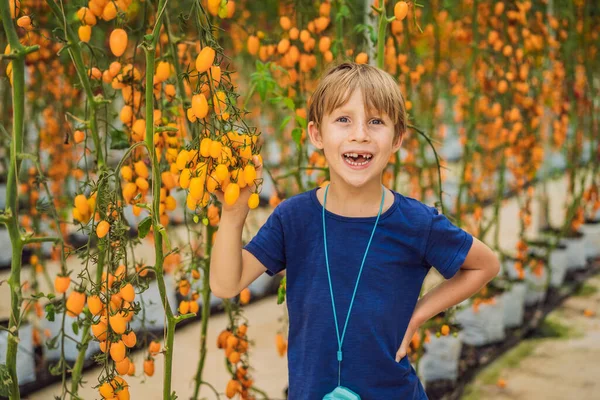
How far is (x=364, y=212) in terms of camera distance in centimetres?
116

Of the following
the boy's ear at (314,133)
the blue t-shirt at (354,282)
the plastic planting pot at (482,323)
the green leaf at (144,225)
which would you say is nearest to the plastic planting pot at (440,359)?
the plastic planting pot at (482,323)

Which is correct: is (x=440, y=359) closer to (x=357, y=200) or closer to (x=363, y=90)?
(x=357, y=200)

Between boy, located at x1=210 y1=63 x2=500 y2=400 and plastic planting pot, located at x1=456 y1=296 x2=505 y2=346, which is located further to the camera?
plastic planting pot, located at x1=456 y1=296 x2=505 y2=346

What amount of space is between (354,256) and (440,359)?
4.77ft

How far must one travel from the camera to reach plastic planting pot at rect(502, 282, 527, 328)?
3051 millimetres

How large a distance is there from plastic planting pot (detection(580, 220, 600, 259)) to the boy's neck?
3.19 m

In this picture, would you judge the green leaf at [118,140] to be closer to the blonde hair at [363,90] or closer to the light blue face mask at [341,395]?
the blonde hair at [363,90]

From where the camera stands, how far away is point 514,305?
308 cm

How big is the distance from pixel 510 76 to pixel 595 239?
2.06 m

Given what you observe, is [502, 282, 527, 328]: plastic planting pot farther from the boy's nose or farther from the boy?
the boy's nose

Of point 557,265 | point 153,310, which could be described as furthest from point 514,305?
point 153,310

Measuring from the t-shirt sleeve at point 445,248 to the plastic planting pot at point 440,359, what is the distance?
1.34 meters

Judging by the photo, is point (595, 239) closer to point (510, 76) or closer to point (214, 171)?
point (510, 76)

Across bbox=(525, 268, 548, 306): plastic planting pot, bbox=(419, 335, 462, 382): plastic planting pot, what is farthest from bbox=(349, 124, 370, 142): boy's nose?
bbox=(525, 268, 548, 306): plastic planting pot
